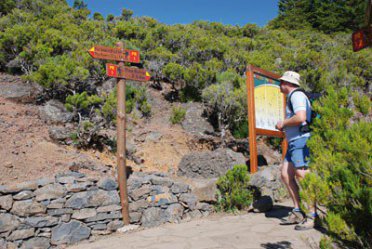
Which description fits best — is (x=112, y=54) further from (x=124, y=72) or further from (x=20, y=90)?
(x=20, y=90)

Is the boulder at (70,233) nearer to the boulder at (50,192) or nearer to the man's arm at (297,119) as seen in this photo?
the boulder at (50,192)

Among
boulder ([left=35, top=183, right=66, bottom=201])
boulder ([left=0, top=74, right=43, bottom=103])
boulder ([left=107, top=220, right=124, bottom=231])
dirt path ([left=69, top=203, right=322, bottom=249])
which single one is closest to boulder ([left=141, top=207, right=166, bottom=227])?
dirt path ([left=69, top=203, right=322, bottom=249])

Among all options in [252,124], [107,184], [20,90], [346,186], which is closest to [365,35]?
[346,186]

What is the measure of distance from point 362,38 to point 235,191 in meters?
3.15

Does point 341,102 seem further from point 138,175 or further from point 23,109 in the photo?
point 23,109

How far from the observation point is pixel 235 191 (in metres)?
5.32

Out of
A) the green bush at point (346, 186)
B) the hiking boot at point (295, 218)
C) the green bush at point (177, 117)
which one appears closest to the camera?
the green bush at point (346, 186)

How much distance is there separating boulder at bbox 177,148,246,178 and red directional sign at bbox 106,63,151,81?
2059mm

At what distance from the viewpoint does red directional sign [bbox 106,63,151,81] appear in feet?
16.7

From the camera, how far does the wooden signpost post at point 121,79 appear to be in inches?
196

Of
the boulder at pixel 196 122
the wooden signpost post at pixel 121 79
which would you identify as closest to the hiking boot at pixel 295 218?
the wooden signpost post at pixel 121 79

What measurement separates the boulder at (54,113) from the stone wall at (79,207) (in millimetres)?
3094

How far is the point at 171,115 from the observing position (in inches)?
407

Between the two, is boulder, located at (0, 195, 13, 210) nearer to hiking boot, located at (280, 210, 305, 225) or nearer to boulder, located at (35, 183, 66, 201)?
boulder, located at (35, 183, 66, 201)
